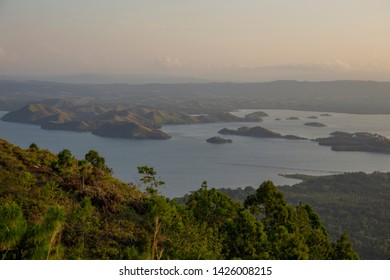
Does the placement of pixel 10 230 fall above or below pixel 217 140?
above

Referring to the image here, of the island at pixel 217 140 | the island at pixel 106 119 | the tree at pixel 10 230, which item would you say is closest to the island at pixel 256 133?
the island at pixel 217 140

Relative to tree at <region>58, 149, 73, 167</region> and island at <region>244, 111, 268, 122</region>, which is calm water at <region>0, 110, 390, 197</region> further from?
tree at <region>58, 149, 73, 167</region>

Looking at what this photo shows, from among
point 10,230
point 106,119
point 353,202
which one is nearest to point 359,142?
point 353,202

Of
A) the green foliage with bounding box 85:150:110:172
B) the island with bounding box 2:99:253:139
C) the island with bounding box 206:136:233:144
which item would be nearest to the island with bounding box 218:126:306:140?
the island with bounding box 206:136:233:144

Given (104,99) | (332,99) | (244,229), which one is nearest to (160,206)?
(244,229)

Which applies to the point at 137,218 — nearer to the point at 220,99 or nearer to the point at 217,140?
the point at 217,140
